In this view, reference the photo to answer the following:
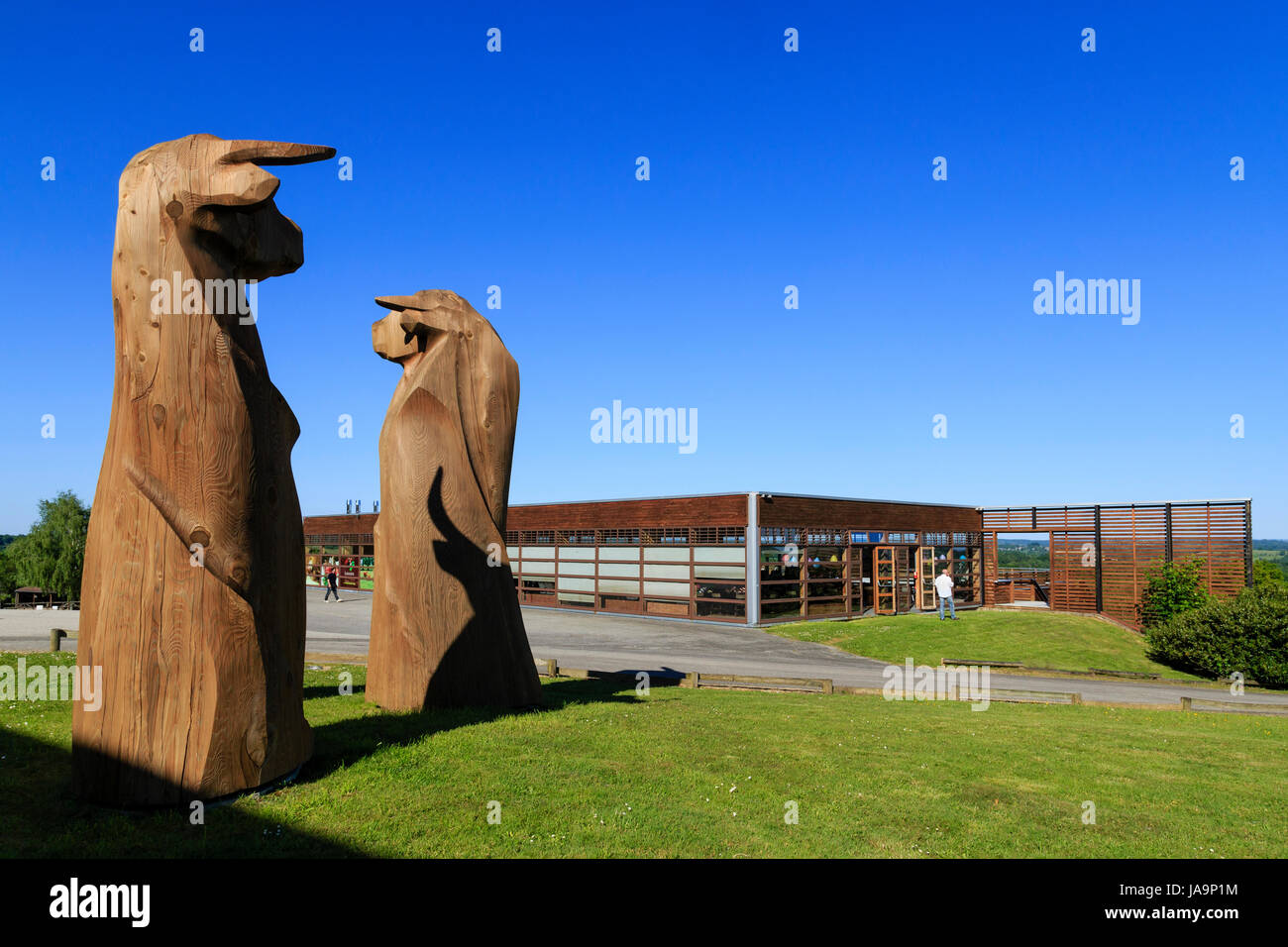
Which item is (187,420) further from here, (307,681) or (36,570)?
(36,570)

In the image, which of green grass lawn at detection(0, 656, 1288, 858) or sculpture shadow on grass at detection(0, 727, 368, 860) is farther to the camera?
green grass lawn at detection(0, 656, 1288, 858)

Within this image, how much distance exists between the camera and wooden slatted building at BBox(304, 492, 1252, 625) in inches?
1045

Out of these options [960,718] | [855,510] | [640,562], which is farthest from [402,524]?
[855,510]

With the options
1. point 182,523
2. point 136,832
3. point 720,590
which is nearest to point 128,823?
point 136,832

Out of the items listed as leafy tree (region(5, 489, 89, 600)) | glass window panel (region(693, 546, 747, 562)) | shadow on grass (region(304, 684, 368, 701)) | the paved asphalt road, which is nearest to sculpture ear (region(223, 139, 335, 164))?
shadow on grass (region(304, 684, 368, 701))

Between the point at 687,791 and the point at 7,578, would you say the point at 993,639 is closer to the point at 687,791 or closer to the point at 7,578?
the point at 687,791

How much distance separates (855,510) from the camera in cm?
2888

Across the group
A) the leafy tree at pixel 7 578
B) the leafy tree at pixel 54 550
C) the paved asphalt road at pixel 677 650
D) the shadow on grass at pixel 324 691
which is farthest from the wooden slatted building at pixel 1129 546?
the leafy tree at pixel 7 578

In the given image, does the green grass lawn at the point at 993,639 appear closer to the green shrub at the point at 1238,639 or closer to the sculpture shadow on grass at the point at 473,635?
the green shrub at the point at 1238,639

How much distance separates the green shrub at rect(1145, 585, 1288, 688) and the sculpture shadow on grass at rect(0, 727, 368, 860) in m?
21.1

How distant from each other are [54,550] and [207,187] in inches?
2180

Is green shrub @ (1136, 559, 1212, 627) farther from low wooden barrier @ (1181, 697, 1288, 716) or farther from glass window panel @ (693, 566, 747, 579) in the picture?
low wooden barrier @ (1181, 697, 1288, 716)
